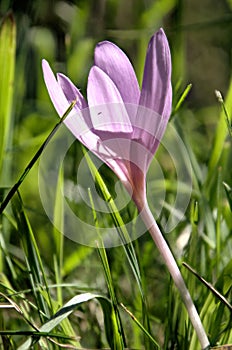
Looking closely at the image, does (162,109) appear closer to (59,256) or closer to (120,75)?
(120,75)

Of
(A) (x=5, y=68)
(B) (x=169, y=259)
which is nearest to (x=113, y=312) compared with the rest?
(B) (x=169, y=259)

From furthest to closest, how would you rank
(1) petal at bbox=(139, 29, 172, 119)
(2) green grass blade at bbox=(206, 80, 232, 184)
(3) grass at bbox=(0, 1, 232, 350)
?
(2) green grass blade at bbox=(206, 80, 232, 184) < (3) grass at bbox=(0, 1, 232, 350) < (1) petal at bbox=(139, 29, 172, 119)

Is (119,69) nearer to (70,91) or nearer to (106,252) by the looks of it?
(70,91)

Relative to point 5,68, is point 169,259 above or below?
below

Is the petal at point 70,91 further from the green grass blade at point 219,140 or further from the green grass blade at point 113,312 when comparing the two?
the green grass blade at point 219,140

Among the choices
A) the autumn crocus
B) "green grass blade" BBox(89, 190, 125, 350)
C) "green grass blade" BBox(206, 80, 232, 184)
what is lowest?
"green grass blade" BBox(89, 190, 125, 350)

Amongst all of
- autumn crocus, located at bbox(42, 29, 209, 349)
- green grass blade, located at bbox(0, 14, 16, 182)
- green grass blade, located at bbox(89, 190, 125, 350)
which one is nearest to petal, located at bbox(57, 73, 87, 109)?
autumn crocus, located at bbox(42, 29, 209, 349)

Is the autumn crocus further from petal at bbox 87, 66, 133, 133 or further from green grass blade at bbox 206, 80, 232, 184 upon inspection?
green grass blade at bbox 206, 80, 232, 184

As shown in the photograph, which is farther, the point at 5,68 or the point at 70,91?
the point at 5,68
